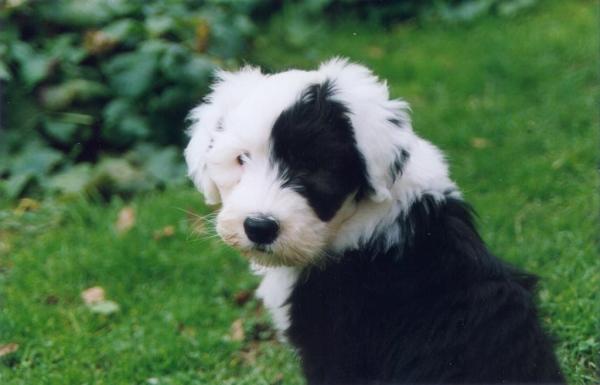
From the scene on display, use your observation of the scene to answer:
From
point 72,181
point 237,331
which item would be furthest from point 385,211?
point 72,181

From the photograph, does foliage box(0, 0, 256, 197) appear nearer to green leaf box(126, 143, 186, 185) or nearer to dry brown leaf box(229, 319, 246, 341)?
green leaf box(126, 143, 186, 185)

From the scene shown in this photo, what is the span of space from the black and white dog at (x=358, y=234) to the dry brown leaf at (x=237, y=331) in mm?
923

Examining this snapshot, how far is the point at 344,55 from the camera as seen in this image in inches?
263

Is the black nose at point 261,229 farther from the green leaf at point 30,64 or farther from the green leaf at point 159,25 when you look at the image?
the green leaf at point 159,25

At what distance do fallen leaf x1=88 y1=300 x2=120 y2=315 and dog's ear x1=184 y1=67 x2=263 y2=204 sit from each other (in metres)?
1.23

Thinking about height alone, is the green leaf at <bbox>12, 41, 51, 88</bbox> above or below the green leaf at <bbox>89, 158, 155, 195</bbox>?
above

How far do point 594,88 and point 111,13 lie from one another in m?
3.02

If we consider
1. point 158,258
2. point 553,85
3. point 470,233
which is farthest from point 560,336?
point 553,85

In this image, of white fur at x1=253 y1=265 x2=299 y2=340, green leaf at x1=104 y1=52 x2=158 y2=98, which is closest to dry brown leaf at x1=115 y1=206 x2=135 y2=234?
green leaf at x1=104 y1=52 x2=158 y2=98

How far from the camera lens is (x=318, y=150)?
3.17m

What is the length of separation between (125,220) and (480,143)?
2074 millimetres

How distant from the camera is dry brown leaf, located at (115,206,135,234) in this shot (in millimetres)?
5113

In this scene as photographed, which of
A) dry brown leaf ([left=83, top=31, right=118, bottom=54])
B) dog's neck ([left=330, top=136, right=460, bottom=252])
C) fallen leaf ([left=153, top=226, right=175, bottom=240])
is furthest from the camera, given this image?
dry brown leaf ([left=83, top=31, right=118, bottom=54])

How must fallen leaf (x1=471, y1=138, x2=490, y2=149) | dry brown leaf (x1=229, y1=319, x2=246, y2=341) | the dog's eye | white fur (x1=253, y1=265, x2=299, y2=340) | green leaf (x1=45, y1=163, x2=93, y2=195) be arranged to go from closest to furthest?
the dog's eye < white fur (x1=253, y1=265, x2=299, y2=340) < dry brown leaf (x1=229, y1=319, x2=246, y2=341) < green leaf (x1=45, y1=163, x2=93, y2=195) < fallen leaf (x1=471, y1=138, x2=490, y2=149)
